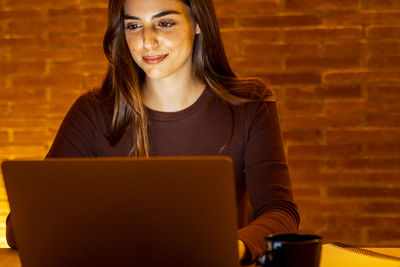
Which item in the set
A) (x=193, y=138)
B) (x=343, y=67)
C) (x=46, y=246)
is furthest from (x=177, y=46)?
(x=343, y=67)

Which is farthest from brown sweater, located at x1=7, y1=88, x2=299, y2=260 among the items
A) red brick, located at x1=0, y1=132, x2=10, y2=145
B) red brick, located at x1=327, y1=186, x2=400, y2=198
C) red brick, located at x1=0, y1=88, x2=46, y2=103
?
red brick, located at x1=0, y1=132, x2=10, y2=145

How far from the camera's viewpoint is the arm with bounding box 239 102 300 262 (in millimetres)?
1483

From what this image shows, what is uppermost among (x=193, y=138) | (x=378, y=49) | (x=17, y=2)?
(x=17, y=2)

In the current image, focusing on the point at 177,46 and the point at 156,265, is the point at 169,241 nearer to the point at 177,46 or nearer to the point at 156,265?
the point at 156,265

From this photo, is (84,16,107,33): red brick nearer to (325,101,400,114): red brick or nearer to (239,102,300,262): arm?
(325,101,400,114): red brick

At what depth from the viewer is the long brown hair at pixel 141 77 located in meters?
1.81

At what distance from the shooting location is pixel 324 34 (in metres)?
2.95

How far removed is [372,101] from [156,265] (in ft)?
6.88

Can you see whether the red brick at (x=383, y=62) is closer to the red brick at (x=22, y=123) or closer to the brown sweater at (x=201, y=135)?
the brown sweater at (x=201, y=135)

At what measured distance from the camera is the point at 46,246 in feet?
3.58

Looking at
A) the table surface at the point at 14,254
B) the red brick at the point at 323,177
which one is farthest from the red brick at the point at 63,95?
the table surface at the point at 14,254

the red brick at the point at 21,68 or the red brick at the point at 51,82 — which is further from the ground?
the red brick at the point at 21,68

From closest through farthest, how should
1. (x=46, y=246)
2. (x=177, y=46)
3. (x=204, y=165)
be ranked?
(x=204, y=165), (x=46, y=246), (x=177, y=46)

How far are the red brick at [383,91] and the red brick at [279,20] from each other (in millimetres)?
372
